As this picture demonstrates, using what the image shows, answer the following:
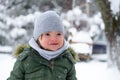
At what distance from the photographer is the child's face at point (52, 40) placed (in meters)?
2.31

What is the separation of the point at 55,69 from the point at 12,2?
7882 mm

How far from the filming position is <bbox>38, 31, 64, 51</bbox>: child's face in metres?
2.31

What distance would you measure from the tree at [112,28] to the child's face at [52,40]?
3.75 m

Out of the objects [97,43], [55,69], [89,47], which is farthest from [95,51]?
[55,69]

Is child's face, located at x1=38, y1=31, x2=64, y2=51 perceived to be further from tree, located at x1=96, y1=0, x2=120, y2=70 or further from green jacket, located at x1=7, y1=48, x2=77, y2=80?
tree, located at x1=96, y1=0, x2=120, y2=70

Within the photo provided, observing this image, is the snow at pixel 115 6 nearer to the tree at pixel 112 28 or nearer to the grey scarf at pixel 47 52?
the tree at pixel 112 28

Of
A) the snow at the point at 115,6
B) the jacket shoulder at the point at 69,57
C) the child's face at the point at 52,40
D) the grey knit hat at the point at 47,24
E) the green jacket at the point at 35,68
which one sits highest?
the snow at the point at 115,6

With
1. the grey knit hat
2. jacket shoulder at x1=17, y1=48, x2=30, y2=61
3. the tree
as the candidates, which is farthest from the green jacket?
the tree

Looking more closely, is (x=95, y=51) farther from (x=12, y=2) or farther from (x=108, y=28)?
(x=108, y=28)

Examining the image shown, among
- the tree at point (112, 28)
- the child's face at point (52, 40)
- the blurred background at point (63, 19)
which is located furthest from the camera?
the blurred background at point (63, 19)

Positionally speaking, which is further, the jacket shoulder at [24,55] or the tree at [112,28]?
the tree at [112,28]

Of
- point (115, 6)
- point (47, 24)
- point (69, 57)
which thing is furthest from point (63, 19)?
point (47, 24)

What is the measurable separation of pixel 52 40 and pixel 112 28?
13.4 ft

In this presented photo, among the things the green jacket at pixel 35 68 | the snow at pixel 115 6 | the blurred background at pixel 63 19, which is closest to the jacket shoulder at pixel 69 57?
the green jacket at pixel 35 68
